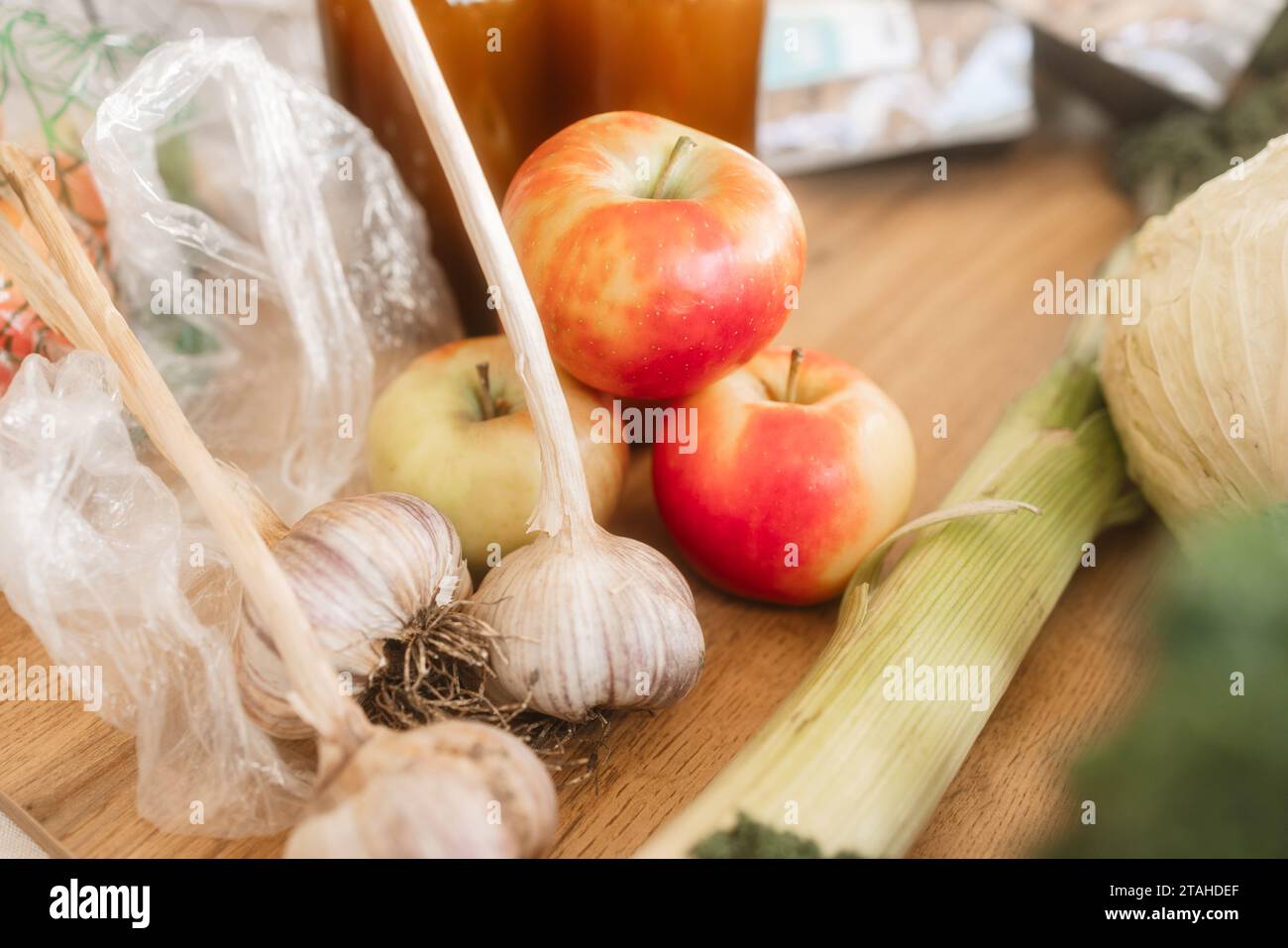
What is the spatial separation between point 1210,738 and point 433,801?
325mm

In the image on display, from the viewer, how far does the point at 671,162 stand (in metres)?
0.67

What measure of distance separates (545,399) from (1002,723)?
1.12ft

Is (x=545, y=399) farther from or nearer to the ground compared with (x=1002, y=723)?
farther from the ground

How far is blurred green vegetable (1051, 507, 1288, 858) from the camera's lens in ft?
1.40

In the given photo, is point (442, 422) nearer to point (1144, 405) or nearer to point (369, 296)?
point (369, 296)

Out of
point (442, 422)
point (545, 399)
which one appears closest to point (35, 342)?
point (442, 422)

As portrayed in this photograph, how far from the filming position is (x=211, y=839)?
0.55m

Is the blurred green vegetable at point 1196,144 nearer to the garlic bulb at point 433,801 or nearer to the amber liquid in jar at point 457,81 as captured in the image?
the amber liquid in jar at point 457,81

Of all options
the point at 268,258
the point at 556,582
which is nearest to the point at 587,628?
the point at 556,582

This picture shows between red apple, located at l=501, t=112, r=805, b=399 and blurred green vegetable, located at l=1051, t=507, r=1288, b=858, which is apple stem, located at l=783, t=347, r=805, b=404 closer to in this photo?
red apple, located at l=501, t=112, r=805, b=399

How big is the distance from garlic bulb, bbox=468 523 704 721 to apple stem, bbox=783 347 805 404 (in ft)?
0.63

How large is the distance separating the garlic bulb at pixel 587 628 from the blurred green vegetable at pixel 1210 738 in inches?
8.3

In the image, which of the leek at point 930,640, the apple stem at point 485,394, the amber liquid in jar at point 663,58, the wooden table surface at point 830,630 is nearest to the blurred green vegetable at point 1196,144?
the wooden table surface at point 830,630

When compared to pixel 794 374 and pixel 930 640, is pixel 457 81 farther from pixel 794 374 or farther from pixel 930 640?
pixel 930 640
